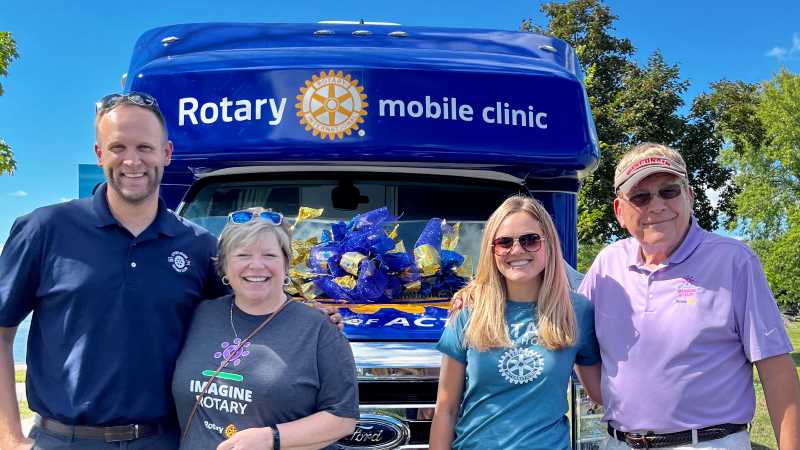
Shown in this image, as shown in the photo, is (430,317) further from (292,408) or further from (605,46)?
(605,46)

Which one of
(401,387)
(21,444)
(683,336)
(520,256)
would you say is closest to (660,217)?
(683,336)

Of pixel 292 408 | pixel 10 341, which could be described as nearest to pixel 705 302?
pixel 292 408

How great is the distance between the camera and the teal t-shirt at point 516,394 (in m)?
2.46

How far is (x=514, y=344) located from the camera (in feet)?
8.23

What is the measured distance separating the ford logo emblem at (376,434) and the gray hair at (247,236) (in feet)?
2.61

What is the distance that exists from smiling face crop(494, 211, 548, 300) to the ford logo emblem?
77 centimetres

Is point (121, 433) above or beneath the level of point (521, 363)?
beneath

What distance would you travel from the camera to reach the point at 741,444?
249 centimetres

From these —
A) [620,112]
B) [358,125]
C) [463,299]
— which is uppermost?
[620,112]

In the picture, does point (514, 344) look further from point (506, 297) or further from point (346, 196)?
point (346, 196)

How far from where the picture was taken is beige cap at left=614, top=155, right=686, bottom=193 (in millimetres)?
2609

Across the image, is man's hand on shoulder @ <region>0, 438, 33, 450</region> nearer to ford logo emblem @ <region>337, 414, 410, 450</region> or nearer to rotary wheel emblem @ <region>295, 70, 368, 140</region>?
ford logo emblem @ <region>337, 414, 410, 450</region>

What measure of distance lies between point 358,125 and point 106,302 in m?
1.81

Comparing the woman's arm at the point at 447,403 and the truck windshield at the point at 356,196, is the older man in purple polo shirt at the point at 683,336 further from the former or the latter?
the truck windshield at the point at 356,196
